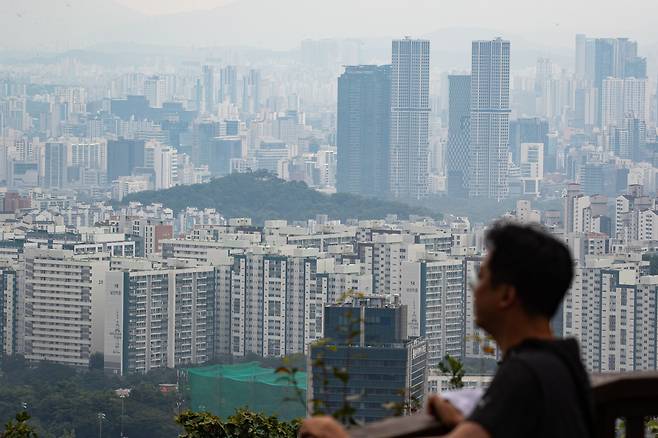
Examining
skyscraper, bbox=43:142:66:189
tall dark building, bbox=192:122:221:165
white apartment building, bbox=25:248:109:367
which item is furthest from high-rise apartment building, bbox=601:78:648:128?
white apartment building, bbox=25:248:109:367

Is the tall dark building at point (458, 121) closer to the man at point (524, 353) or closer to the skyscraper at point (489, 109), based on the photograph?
the skyscraper at point (489, 109)

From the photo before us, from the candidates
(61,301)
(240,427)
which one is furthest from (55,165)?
(240,427)

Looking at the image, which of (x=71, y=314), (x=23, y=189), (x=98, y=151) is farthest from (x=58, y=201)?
(x=71, y=314)

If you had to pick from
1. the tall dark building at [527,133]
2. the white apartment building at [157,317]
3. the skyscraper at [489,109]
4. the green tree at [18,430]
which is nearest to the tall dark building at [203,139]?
the skyscraper at [489,109]

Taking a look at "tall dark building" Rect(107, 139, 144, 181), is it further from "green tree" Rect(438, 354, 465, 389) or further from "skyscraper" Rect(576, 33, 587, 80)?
"green tree" Rect(438, 354, 465, 389)

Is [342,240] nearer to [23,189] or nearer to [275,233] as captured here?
[275,233]

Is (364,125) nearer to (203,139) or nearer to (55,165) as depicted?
(203,139)
